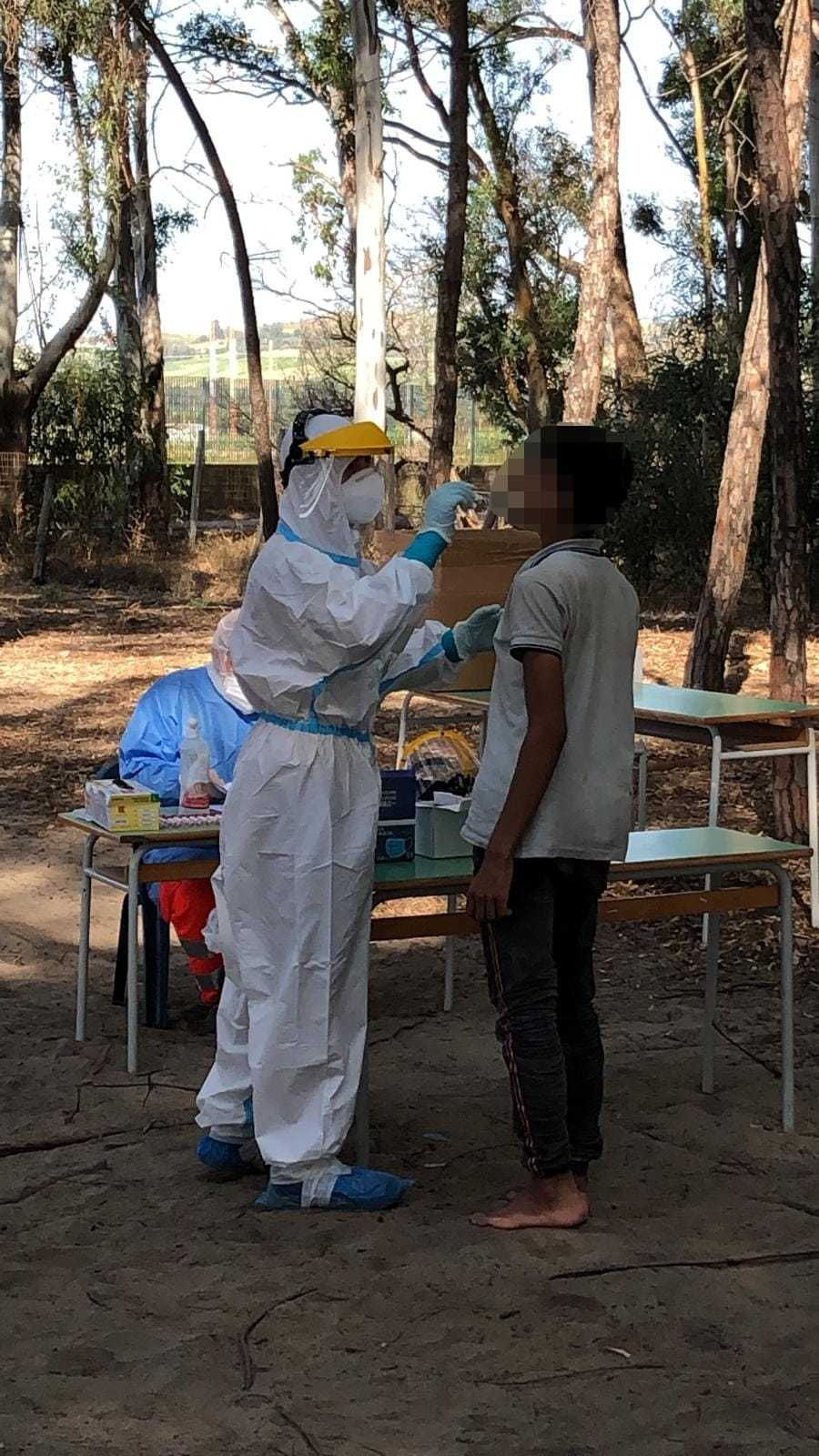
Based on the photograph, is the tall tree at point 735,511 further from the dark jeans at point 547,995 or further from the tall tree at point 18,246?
the tall tree at point 18,246

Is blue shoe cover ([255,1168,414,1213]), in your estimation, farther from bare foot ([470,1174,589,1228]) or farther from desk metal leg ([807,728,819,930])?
desk metal leg ([807,728,819,930])

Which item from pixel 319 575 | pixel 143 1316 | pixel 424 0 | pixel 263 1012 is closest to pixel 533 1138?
pixel 263 1012

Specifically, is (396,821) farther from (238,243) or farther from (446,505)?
(238,243)

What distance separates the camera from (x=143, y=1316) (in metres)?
3.46

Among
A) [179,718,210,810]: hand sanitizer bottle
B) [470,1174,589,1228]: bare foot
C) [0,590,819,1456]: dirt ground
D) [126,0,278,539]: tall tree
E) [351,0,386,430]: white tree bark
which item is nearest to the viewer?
[0,590,819,1456]: dirt ground

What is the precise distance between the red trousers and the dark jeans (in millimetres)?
1902

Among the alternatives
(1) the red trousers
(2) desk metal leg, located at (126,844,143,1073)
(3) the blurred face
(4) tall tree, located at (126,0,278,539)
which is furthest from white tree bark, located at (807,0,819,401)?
(3) the blurred face

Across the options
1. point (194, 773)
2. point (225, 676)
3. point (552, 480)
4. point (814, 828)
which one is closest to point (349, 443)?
point (552, 480)

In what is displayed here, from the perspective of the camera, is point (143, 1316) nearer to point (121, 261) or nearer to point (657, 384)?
point (657, 384)

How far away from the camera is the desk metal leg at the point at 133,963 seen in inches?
191

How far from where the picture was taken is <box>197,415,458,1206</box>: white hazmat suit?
3.94m

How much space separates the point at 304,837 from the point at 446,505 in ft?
2.65

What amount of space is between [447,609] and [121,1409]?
11.0 feet

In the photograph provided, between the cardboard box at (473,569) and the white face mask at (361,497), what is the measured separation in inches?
68.2
